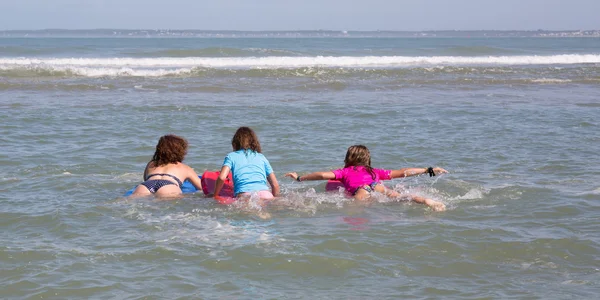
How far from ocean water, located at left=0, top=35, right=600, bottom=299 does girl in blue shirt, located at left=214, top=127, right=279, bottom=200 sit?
31 centimetres

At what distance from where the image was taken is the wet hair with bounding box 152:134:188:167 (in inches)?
328

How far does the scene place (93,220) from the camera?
7.02 m

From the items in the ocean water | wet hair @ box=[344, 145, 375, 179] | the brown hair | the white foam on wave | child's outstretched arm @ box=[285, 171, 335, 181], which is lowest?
the ocean water

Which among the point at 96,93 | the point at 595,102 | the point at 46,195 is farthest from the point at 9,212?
the point at 595,102

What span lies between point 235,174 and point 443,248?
279 centimetres

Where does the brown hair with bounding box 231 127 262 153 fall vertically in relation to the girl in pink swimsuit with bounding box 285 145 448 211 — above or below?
above

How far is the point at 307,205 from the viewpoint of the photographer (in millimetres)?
7684

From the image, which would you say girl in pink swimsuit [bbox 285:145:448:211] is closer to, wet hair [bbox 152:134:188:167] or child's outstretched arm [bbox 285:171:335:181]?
child's outstretched arm [bbox 285:171:335:181]

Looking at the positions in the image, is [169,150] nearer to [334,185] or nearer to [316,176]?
[316,176]

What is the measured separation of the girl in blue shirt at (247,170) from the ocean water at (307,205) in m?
0.31

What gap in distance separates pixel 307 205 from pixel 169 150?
1.86m

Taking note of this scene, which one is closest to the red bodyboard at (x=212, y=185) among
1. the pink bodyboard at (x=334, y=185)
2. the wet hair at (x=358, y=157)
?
the pink bodyboard at (x=334, y=185)

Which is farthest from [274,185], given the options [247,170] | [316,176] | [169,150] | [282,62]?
[282,62]

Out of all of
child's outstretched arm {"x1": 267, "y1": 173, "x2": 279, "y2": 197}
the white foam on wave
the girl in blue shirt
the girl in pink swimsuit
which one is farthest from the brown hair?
the white foam on wave
